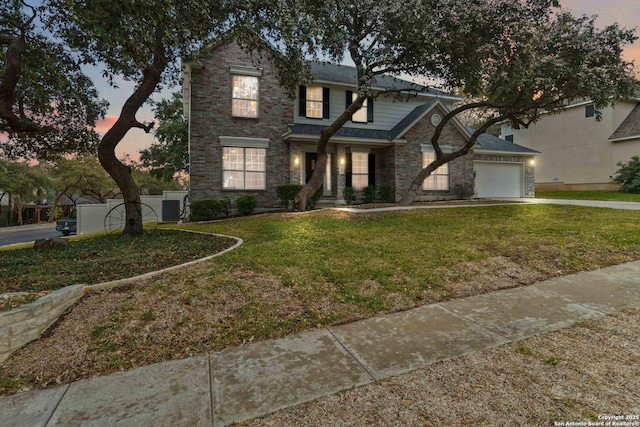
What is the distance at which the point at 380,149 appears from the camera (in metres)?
15.9

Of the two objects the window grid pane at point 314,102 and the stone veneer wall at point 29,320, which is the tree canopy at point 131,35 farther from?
the window grid pane at point 314,102

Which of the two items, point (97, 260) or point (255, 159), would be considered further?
point (255, 159)

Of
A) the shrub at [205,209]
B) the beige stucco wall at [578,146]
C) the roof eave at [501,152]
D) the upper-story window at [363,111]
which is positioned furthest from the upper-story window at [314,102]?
the beige stucco wall at [578,146]

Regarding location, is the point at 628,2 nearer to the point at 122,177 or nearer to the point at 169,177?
the point at 122,177

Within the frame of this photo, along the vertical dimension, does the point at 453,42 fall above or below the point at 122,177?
above

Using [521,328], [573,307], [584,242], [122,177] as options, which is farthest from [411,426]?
[122,177]

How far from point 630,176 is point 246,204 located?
23659 millimetres

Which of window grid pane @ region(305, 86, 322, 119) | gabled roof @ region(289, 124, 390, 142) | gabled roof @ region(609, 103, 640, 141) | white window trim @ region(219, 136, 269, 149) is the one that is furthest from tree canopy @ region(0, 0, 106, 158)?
gabled roof @ region(609, 103, 640, 141)

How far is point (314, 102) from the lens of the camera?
49.8 ft

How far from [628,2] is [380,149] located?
1215 centimetres

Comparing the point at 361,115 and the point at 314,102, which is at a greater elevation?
the point at 314,102

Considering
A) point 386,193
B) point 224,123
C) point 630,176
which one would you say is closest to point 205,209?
point 224,123

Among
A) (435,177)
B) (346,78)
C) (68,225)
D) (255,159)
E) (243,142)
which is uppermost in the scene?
(346,78)

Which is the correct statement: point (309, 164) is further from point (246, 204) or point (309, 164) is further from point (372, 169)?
point (246, 204)
